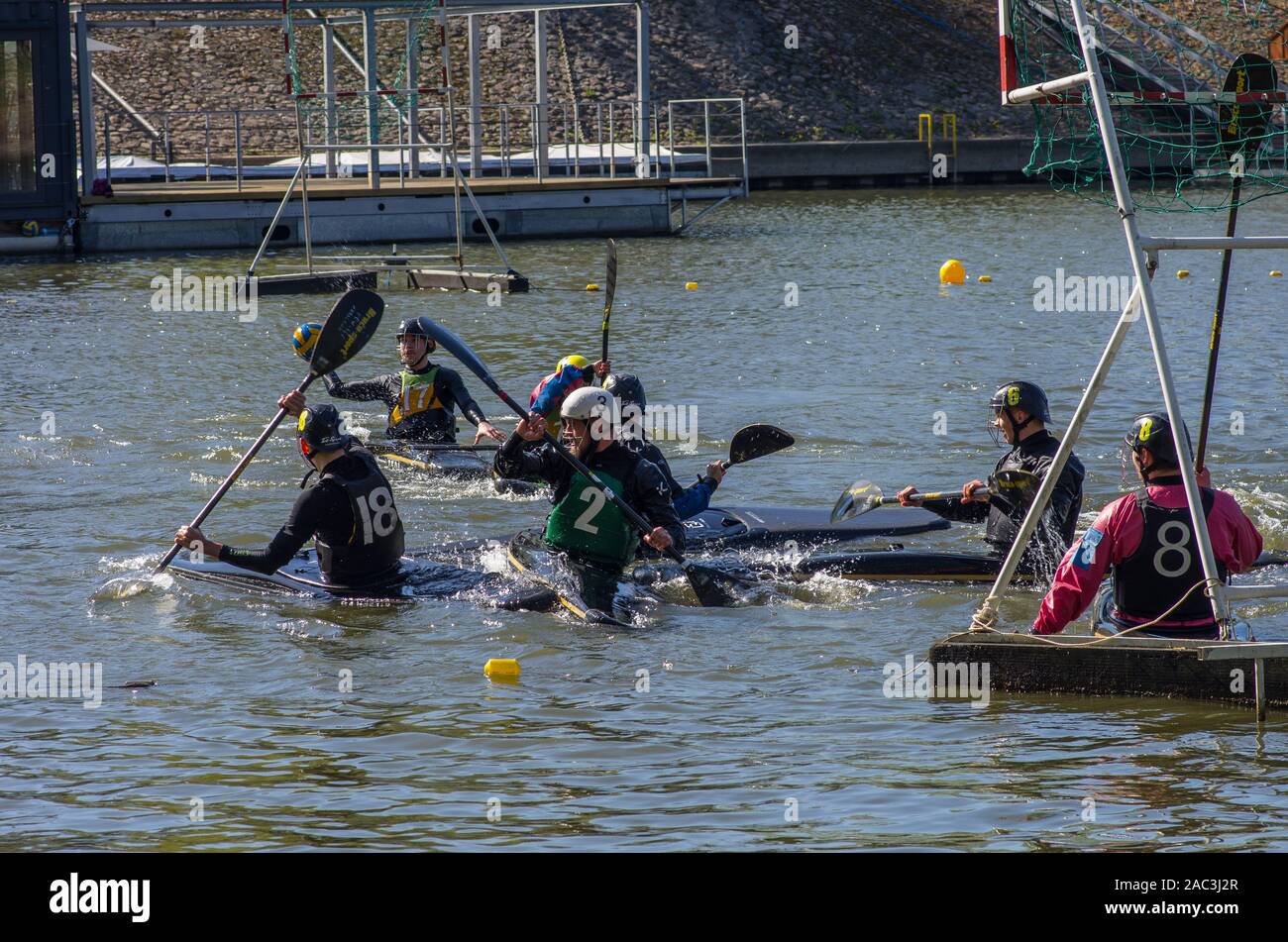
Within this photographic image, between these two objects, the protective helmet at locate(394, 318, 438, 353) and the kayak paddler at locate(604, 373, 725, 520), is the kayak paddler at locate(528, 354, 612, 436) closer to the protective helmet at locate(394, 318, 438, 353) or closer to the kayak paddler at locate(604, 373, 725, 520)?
the kayak paddler at locate(604, 373, 725, 520)

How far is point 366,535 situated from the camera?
29.8ft

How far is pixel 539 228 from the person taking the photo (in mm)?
28219

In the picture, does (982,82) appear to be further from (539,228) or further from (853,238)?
(539,228)

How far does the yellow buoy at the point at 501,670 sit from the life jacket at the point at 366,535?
1.20 metres

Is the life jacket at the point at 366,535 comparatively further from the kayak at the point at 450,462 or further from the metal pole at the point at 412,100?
the metal pole at the point at 412,100

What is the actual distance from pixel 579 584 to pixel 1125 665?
10.1 feet

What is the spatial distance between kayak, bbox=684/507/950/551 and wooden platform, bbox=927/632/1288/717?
2.98m

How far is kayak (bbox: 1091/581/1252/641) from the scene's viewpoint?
711 cm

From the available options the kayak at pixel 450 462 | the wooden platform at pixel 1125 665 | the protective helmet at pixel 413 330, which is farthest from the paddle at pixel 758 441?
the wooden platform at pixel 1125 665

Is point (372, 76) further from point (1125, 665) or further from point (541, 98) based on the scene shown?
point (1125, 665)

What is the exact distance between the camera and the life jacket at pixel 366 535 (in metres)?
8.88

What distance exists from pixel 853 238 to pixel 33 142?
514 inches

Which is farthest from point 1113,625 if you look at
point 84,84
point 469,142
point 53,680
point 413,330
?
point 469,142

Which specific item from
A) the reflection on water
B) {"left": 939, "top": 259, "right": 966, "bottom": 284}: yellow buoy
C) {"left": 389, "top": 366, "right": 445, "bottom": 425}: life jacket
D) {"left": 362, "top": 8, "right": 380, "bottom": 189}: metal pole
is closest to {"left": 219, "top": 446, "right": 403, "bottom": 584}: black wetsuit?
the reflection on water
